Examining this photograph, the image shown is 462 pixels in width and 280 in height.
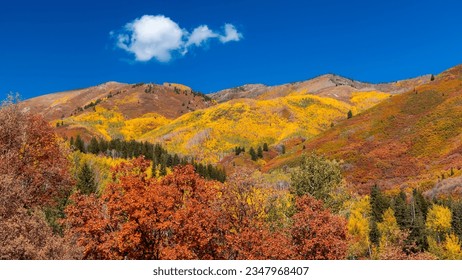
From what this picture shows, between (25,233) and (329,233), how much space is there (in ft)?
56.9

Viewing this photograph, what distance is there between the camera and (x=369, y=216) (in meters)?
109

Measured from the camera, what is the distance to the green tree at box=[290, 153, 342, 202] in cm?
5837

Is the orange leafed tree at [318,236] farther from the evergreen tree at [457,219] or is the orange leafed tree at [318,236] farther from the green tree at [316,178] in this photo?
the evergreen tree at [457,219]

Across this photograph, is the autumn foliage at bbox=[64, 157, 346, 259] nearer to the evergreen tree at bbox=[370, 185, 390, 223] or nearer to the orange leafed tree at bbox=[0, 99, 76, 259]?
the orange leafed tree at bbox=[0, 99, 76, 259]

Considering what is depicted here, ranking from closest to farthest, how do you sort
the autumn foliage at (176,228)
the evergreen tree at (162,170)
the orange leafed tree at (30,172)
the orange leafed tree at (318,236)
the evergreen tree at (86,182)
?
the orange leafed tree at (30,172), the autumn foliage at (176,228), the orange leafed tree at (318,236), the evergreen tree at (86,182), the evergreen tree at (162,170)

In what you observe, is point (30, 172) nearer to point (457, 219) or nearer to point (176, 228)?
point (176, 228)

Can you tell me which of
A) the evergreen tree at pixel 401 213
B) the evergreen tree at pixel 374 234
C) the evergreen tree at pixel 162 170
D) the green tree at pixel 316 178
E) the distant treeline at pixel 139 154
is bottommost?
the evergreen tree at pixel 374 234

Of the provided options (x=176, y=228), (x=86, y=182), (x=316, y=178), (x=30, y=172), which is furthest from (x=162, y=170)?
(x=176, y=228)

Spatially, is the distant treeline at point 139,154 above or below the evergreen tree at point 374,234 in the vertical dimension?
above

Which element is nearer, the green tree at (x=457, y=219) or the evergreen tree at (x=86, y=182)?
the evergreen tree at (x=86, y=182)

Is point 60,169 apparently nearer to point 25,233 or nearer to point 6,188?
point 6,188

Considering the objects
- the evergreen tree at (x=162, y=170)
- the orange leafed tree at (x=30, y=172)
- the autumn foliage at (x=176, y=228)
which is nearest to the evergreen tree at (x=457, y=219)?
the evergreen tree at (x=162, y=170)

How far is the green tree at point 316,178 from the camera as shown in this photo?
58372 mm
